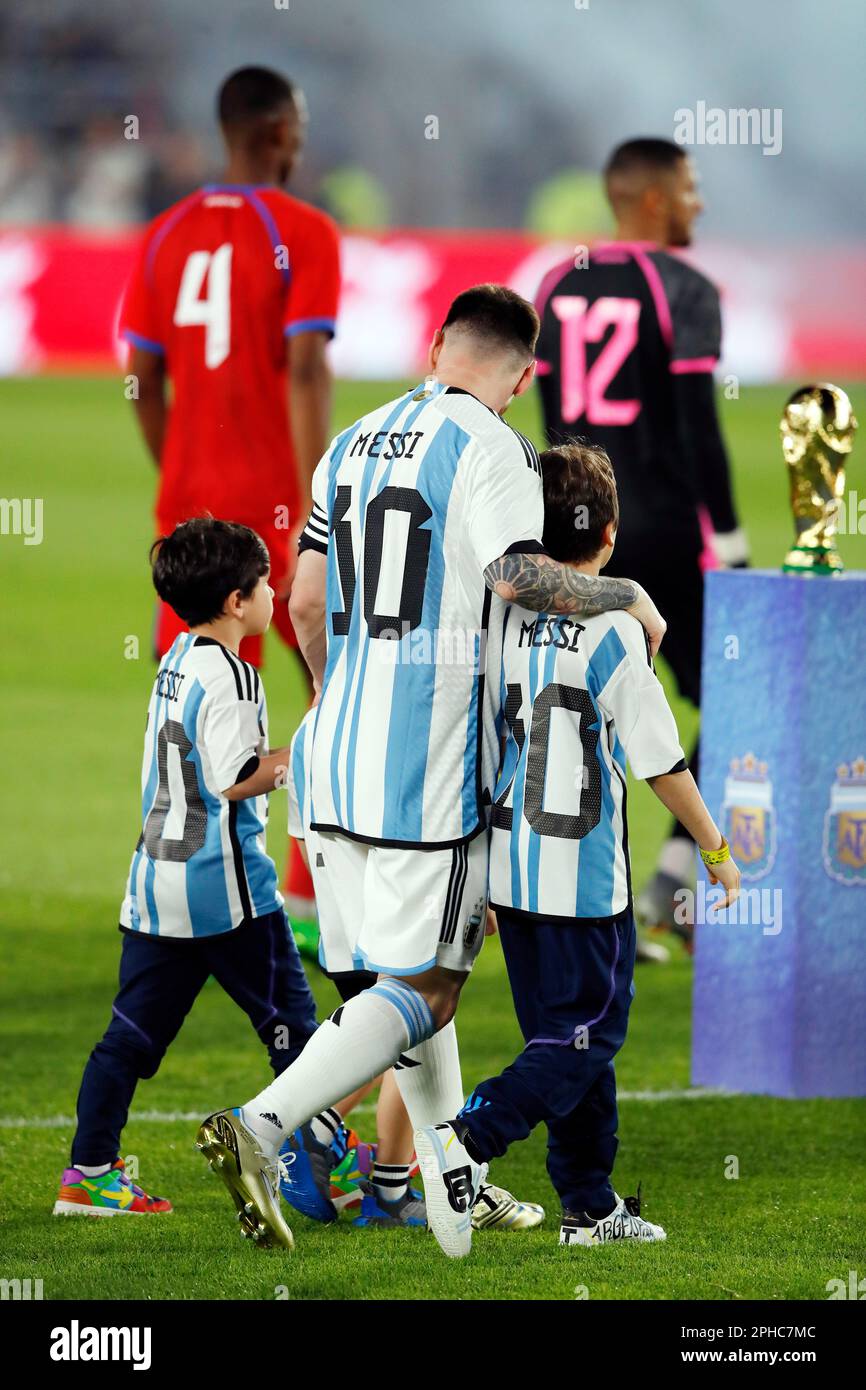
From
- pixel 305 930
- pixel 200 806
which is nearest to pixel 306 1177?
pixel 200 806

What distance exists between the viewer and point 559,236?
99.5ft

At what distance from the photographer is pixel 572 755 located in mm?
3459

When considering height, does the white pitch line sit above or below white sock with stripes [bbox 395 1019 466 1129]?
below

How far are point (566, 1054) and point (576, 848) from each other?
13.5 inches

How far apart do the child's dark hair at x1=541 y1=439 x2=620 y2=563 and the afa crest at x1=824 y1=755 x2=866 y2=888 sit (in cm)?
129

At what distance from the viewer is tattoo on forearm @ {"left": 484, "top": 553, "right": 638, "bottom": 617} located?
3.30 meters

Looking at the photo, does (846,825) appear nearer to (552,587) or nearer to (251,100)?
(552,587)

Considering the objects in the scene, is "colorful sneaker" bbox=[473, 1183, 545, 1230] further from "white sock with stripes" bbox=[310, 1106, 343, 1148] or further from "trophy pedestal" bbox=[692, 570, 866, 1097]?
"trophy pedestal" bbox=[692, 570, 866, 1097]

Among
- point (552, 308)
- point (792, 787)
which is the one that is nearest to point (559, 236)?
point (552, 308)

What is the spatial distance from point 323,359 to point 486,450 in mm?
2509

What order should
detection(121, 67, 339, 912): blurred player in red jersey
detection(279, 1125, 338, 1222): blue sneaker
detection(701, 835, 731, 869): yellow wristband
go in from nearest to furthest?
detection(701, 835, 731, 869): yellow wristband → detection(279, 1125, 338, 1222): blue sneaker → detection(121, 67, 339, 912): blurred player in red jersey

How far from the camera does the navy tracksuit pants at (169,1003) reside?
12.4 feet

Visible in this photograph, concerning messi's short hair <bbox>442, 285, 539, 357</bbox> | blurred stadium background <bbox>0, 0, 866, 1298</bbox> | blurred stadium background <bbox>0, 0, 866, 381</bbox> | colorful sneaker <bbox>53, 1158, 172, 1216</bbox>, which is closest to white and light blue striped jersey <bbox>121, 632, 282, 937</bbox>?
colorful sneaker <bbox>53, 1158, 172, 1216</bbox>

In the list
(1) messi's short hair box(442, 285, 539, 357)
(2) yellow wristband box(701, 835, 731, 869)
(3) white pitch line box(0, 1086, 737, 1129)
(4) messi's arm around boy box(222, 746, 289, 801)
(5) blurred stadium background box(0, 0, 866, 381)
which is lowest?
(3) white pitch line box(0, 1086, 737, 1129)
